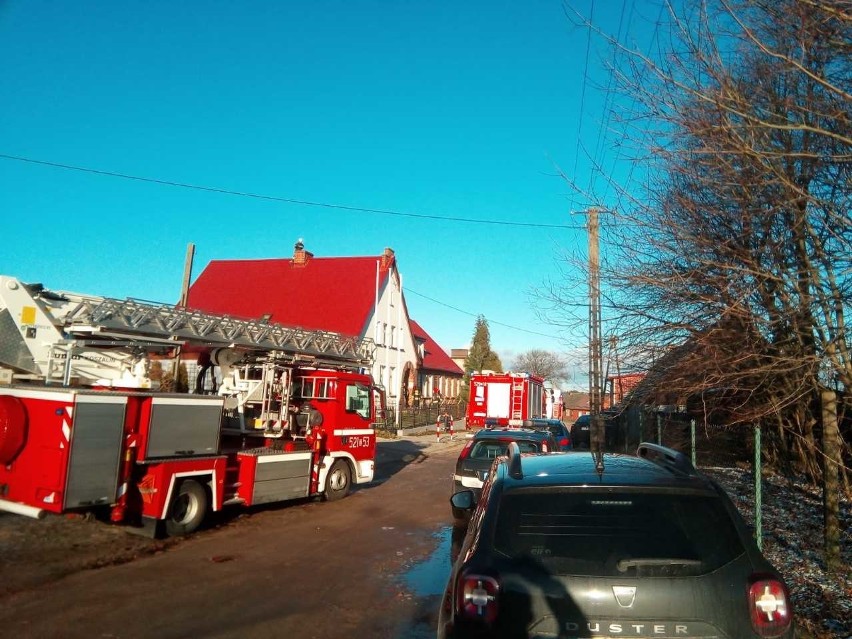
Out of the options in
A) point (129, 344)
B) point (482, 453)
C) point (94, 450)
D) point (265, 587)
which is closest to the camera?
point (265, 587)

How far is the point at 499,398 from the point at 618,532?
82.3 ft

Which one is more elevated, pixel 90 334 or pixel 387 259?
pixel 387 259

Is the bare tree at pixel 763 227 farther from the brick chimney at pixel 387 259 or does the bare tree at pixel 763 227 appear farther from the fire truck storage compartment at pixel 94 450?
the brick chimney at pixel 387 259

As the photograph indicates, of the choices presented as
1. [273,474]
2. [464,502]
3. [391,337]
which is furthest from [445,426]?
[464,502]

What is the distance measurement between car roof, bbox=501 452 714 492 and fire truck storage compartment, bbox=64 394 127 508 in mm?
6225

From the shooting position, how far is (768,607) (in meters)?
3.21

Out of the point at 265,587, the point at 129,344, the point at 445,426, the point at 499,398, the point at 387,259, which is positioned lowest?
the point at 265,587

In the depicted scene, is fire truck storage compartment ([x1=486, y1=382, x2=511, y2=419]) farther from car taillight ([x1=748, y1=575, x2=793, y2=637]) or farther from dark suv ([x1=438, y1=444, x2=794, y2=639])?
car taillight ([x1=748, y1=575, x2=793, y2=637])

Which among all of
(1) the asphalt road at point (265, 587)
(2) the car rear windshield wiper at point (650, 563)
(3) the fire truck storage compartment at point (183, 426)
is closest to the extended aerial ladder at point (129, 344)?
(3) the fire truck storage compartment at point (183, 426)

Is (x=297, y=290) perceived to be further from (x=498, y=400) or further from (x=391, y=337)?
(x=498, y=400)

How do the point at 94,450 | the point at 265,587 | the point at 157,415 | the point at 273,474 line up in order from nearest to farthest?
1. the point at 265,587
2. the point at 94,450
3. the point at 157,415
4. the point at 273,474

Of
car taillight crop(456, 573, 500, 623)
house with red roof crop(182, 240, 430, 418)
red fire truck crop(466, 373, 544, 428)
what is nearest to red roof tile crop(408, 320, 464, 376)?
house with red roof crop(182, 240, 430, 418)

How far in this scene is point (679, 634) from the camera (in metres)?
3.12

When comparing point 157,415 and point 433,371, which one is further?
point 433,371
